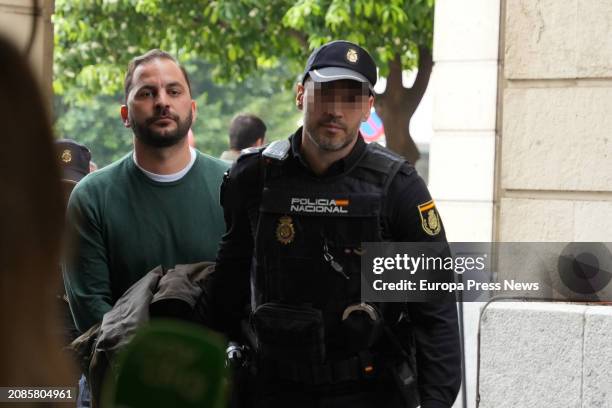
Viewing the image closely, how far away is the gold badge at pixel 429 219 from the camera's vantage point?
3.87 metres

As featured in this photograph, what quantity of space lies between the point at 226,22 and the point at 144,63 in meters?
10.7

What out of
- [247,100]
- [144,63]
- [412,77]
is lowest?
[247,100]

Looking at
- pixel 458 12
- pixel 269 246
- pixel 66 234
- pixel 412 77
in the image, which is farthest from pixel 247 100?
pixel 66 234

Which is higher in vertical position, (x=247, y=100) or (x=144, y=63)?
(x=144, y=63)

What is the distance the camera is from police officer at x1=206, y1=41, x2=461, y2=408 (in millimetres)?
3867

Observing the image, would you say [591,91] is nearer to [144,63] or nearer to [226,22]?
[144,63]

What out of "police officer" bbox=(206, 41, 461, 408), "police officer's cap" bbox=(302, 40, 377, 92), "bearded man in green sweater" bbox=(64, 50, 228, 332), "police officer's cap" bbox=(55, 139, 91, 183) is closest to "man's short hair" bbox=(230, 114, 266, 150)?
"police officer's cap" bbox=(55, 139, 91, 183)

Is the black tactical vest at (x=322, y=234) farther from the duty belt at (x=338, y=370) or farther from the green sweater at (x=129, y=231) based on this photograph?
the green sweater at (x=129, y=231)

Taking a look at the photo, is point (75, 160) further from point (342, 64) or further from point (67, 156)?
point (342, 64)

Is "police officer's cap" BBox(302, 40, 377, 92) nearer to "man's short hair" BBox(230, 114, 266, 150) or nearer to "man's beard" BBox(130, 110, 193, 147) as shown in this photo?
"man's beard" BBox(130, 110, 193, 147)

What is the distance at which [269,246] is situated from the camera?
13.0 feet

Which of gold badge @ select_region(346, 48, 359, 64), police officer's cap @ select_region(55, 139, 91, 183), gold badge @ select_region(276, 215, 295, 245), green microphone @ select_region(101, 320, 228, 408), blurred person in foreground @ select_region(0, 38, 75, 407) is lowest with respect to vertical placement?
police officer's cap @ select_region(55, 139, 91, 183)

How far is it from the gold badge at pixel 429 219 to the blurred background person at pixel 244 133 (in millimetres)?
6171

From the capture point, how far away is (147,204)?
4477 millimetres
